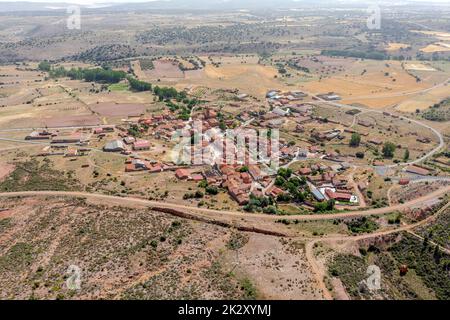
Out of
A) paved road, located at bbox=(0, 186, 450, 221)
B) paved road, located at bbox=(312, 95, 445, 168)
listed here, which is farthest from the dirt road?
paved road, located at bbox=(312, 95, 445, 168)

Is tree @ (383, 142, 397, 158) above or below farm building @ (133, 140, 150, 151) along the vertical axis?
below

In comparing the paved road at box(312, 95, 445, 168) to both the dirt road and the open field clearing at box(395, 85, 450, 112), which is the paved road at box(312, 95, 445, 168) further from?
the dirt road

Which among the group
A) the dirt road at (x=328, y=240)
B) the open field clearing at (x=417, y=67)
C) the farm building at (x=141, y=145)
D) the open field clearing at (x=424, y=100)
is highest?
the open field clearing at (x=417, y=67)

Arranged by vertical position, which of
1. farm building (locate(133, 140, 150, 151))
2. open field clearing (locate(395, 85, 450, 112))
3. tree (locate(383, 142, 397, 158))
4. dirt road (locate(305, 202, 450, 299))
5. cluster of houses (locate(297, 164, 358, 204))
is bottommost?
dirt road (locate(305, 202, 450, 299))

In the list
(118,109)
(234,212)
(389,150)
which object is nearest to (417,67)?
(389,150)

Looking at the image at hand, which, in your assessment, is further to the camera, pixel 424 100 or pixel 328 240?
pixel 424 100

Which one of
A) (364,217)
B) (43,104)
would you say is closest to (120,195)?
(364,217)

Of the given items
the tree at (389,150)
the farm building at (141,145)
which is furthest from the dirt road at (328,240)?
the farm building at (141,145)

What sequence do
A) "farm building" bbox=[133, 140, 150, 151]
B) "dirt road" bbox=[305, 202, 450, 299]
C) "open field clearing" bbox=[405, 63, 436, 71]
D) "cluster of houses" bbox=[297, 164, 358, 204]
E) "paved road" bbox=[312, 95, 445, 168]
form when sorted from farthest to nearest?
1. "open field clearing" bbox=[405, 63, 436, 71]
2. "farm building" bbox=[133, 140, 150, 151]
3. "paved road" bbox=[312, 95, 445, 168]
4. "cluster of houses" bbox=[297, 164, 358, 204]
5. "dirt road" bbox=[305, 202, 450, 299]

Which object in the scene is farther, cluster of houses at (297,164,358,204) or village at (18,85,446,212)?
village at (18,85,446,212)

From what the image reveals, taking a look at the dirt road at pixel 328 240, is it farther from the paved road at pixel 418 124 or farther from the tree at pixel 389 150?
the tree at pixel 389 150

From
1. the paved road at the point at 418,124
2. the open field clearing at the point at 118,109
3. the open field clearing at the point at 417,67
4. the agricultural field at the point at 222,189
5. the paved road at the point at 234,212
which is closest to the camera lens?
the agricultural field at the point at 222,189

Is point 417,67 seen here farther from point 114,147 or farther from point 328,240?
point 328,240
